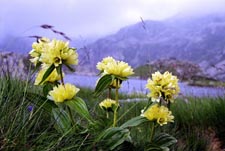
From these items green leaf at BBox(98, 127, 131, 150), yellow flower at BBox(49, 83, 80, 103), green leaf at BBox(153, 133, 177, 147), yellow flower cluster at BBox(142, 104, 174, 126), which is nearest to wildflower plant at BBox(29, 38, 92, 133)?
yellow flower at BBox(49, 83, 80, 103)

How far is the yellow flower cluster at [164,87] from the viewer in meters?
2.00

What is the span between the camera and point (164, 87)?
2.01 m

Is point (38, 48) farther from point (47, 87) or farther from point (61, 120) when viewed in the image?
point (61, 120)

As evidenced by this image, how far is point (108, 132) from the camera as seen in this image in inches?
80.7

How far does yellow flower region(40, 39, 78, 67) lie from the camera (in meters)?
1.98

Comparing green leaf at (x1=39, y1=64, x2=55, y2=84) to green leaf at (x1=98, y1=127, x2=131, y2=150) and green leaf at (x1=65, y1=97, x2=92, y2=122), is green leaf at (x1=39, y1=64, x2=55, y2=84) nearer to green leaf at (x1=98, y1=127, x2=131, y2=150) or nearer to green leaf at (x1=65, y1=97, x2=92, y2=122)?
green leaf at (x1=65, y1=97, x2=92, y2=122)

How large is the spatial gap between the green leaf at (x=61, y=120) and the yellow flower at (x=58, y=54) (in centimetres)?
29

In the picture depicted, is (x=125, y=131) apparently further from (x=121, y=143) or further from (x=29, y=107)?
(x=29, y=107)

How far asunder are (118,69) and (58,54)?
0.30 metres

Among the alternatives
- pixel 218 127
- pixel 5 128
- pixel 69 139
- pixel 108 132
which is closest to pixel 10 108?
pixel 5 128

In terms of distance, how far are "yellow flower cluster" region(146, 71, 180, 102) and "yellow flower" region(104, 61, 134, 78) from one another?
0.12m

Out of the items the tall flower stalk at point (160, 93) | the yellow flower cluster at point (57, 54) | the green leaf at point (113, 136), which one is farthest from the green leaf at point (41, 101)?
the tall flower stalk at point (160, 93)

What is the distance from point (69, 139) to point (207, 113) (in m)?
2.83

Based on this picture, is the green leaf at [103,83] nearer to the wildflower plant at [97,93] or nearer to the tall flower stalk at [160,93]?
the wildflower plant at [97,93]
